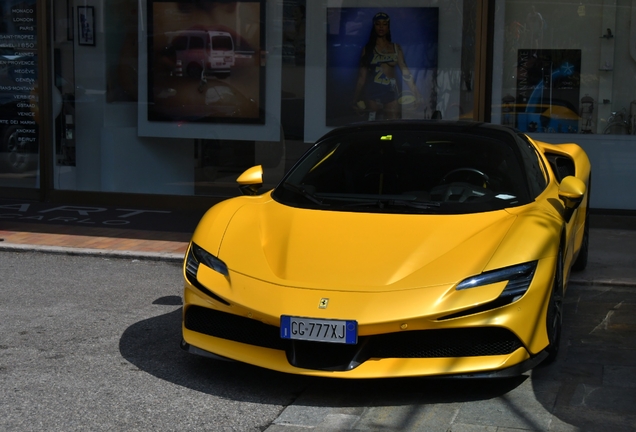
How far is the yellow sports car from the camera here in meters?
4.46

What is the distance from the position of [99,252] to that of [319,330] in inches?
180

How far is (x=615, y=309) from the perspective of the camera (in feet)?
21.7

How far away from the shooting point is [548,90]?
10516mm

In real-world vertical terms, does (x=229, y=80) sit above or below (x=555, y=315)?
above

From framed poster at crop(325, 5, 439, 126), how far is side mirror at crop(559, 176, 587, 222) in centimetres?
492

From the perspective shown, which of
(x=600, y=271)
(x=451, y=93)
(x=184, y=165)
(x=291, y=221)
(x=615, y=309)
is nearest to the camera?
(x=291, y=221)

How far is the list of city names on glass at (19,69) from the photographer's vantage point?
1186cm

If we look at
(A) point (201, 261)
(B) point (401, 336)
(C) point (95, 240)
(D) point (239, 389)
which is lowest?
(D) point (239, 389)

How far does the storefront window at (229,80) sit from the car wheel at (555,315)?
545 centimetres

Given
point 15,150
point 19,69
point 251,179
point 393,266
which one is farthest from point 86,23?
point 393,266

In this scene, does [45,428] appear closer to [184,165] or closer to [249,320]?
[249,320]

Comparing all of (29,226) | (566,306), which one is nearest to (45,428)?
(566,306)

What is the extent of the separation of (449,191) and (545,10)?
557 centimetres

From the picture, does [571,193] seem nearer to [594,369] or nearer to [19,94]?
[594,369]
